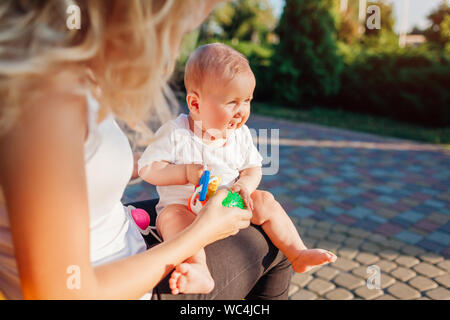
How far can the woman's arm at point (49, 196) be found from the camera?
0.79 m

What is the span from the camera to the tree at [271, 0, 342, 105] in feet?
34.4

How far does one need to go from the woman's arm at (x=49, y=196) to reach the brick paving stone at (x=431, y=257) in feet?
10.2

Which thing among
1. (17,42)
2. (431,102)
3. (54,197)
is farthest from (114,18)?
(431,102)

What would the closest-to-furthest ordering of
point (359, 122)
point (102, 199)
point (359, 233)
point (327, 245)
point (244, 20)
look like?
point (102, 199)
point (327, 245)
point (359, 233)
point (359, 122)
point (244, 20)

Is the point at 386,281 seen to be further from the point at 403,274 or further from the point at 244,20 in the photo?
the point at 244,20

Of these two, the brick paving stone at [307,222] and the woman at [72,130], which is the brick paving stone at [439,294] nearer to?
the brick paving stone at [307,222]

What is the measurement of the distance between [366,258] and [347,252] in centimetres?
17

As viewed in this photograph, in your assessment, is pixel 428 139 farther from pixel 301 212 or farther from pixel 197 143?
pixel 197 143

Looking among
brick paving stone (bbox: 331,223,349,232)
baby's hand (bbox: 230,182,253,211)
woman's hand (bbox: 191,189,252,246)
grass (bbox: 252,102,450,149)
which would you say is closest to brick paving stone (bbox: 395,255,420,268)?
brick paving stone (bbox: 331,223,349,232)

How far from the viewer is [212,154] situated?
1866 mm

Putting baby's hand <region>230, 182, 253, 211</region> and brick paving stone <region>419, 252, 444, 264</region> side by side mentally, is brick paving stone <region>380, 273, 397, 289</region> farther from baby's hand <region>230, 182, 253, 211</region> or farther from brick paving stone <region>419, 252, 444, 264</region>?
baby's hand <region>230, 182, 253, 211</region>

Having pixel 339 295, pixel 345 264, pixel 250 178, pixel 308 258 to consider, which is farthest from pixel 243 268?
pixel 345 264

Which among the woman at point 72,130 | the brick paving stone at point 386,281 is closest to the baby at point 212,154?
the woman at point 72,130
